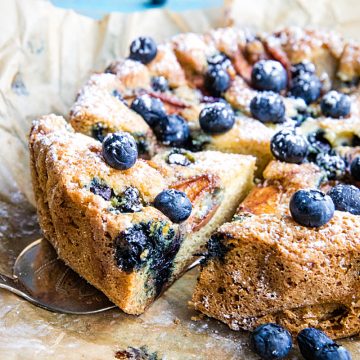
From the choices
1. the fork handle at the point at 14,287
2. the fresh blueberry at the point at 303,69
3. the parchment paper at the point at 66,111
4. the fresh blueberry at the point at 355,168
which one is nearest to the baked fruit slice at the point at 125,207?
the parchment paper at the point at 66,111

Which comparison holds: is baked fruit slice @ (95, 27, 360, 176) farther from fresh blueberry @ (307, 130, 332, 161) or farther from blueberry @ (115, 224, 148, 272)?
blueberry @ (115, 224, 148, 272)

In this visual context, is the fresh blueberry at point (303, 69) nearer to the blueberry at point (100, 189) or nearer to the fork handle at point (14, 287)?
the blueberry at point (100, 189)

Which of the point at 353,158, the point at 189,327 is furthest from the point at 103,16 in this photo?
the point at 189,327

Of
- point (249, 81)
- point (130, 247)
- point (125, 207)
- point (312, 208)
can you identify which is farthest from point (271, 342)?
point (249, 81)

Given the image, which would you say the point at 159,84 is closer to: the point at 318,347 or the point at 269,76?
the point at 269,76

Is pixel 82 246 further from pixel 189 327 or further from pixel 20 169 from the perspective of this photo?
pixel 20 169

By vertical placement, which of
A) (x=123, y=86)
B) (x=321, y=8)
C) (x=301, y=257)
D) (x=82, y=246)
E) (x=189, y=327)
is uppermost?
(x=321, y=8)
